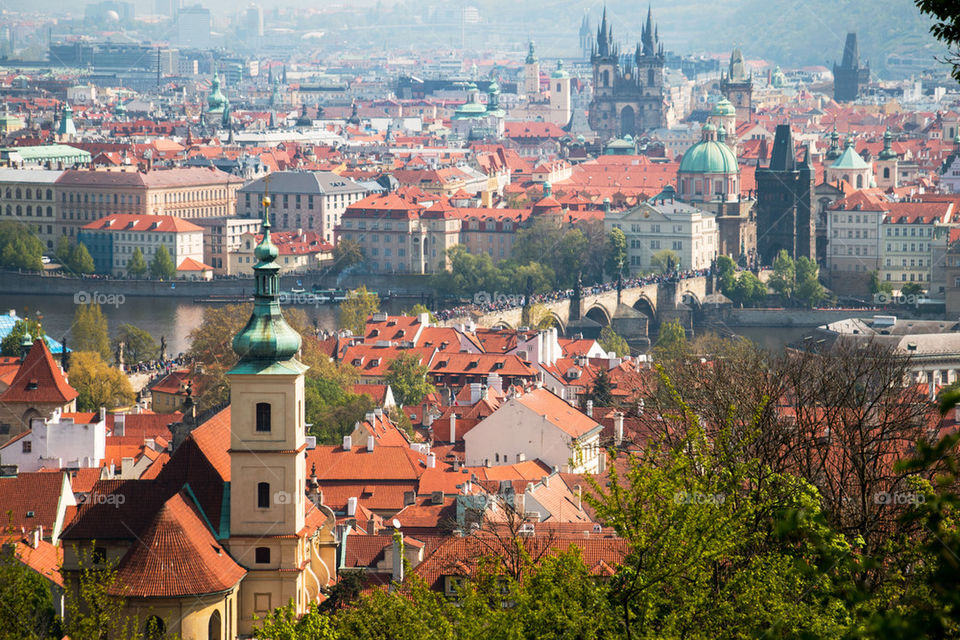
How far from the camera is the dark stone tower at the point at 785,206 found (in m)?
88.9

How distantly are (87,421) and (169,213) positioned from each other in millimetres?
65248

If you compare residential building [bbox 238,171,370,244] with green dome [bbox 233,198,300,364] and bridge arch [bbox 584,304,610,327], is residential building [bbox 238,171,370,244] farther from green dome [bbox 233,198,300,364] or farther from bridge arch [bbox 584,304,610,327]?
green dome [bbox 233,198,300,364]

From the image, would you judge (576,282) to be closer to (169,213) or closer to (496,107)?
(169,213)

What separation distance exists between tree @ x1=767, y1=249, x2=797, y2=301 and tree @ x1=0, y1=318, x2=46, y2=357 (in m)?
36.4

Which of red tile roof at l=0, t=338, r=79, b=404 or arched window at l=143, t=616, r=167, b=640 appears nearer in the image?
arched window at l=143, t=616, r=167, b=640

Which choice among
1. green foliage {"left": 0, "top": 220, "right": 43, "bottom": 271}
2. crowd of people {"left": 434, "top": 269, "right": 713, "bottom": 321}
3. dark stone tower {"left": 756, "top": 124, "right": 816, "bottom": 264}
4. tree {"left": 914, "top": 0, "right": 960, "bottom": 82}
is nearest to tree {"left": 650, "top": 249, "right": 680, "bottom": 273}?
crowd of people {"left": 434, "top": 269, "right": 713, "bottom": 321}

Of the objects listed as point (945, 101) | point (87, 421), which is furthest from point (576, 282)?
point (945, 101)

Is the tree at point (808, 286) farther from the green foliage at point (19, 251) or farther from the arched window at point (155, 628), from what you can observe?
the arched window at point (155, 628)

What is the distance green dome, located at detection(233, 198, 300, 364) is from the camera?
2297cm

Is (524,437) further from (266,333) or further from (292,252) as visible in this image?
(292,252)

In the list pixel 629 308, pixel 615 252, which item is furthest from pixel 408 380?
pixel 615 252

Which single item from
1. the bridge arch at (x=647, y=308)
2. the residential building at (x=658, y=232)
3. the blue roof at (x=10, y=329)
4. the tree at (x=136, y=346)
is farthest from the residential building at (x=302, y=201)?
the blue roof at (x=10, y=329)

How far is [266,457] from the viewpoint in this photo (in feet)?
76.3

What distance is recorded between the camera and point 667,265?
279ft
